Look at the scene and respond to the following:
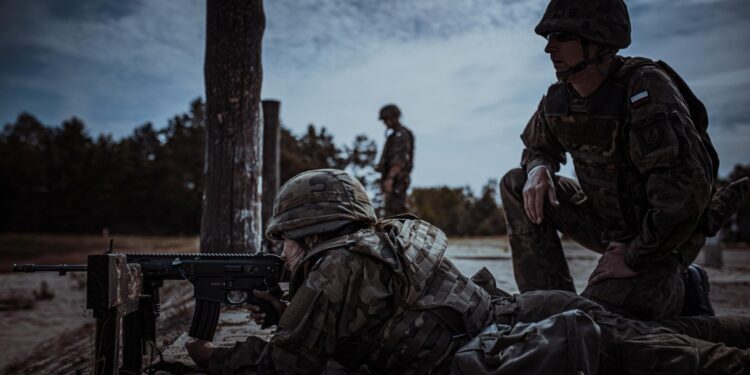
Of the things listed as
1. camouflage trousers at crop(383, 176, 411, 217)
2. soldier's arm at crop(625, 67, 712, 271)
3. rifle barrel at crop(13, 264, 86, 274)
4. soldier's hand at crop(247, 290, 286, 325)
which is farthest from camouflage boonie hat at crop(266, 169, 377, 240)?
camouflage trousers at crop(383, 176, 411, 217)

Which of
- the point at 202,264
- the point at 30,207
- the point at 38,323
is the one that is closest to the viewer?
the point at 202,264

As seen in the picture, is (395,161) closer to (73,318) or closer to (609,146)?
(73,318)

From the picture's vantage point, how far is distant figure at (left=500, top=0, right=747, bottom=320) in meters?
2.79

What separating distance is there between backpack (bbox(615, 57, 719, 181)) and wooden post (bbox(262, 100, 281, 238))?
738 centimetres

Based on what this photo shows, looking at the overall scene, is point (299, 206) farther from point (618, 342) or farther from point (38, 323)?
point (38, 323)

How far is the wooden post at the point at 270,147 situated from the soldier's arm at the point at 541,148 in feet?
21.9

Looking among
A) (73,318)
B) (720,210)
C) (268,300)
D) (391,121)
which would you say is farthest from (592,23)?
(73,318)

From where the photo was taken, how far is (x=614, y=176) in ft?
10.6

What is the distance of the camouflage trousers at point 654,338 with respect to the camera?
221 cm

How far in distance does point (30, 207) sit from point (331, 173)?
120 feet

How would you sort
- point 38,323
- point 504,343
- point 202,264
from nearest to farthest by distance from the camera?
point 504,343 < point 202,264 < point 38,323

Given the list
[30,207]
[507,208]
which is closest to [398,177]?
[507,208]

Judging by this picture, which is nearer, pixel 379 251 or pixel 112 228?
pixel 379 251

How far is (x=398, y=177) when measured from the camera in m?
10.7
